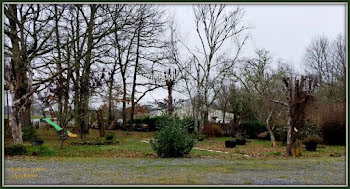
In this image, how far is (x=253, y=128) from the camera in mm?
29719

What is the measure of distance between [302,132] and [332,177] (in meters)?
14.3

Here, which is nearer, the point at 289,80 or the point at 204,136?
the point at 289,80

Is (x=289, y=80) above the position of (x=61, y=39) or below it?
below

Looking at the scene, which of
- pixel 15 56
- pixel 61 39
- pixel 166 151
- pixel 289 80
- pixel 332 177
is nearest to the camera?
pixel 332 177

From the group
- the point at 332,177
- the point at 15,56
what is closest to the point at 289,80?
the point at 332,177

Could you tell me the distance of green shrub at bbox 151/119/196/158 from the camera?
48.2 ft

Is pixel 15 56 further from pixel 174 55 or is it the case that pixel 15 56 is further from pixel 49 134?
pixel 174 55

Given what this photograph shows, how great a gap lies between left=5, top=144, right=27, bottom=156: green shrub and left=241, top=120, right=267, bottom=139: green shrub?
722 inches

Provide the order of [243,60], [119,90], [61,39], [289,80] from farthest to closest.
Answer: [243,60]
[119,90]
[61,39]
[289,80]

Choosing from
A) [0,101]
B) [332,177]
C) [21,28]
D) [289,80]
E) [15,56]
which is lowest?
[332,177]

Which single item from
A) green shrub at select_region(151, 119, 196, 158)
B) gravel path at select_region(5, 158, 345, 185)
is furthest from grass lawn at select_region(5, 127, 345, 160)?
gravel path at select_region(5, 158, 345, 185)

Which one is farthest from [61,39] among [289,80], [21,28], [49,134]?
[289,80]

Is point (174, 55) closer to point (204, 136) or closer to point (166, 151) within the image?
point (204, 136)

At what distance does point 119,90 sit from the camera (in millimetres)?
30406
